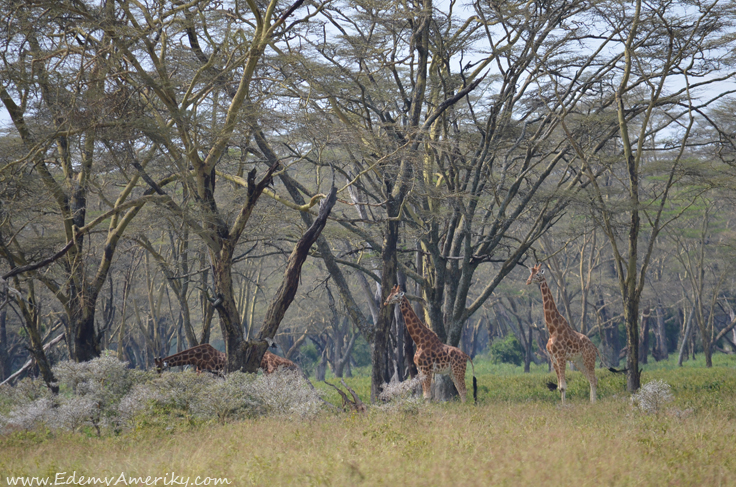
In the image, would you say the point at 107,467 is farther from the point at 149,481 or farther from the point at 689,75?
the point at 689,75

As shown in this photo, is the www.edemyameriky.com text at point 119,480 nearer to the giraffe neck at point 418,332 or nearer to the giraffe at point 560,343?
the giraffe neck at point 418,332

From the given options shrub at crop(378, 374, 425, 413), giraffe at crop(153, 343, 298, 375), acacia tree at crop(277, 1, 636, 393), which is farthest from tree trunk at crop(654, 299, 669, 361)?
giraffe at crop(153, 343, 298, 375)

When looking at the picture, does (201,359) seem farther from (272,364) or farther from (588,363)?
(588,363)

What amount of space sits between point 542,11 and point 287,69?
180 inches

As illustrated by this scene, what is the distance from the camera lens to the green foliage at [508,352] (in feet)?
105

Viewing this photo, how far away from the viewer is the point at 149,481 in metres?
4.73

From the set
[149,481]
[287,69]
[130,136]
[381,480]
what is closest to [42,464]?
[149,481]

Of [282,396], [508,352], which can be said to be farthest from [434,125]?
[508,352]

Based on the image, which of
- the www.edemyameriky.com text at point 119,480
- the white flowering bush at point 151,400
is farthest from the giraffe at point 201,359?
the www.edemyameriky.com text at point 119,480

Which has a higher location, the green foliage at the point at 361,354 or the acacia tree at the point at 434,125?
the acacia tree at the point at 434,125

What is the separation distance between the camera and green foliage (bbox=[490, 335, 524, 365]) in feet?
105

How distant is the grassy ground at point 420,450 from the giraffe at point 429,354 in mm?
1351

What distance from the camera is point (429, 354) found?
941cm

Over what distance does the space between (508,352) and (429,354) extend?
23843mm
